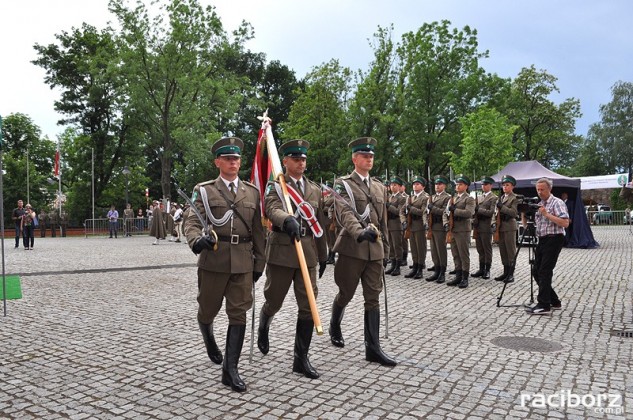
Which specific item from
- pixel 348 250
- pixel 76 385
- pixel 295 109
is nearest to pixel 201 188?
pixel 348 250

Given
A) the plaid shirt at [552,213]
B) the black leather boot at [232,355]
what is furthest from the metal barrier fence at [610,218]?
the black leather boot at [232,355]

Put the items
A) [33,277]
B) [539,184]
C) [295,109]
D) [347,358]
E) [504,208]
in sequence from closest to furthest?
[347,358]
[539,184]
[504,208]
[33,277]
[295,109]

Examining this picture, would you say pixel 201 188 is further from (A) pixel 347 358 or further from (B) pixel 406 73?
(B) pixel 406 73

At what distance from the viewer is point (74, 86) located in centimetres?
4244

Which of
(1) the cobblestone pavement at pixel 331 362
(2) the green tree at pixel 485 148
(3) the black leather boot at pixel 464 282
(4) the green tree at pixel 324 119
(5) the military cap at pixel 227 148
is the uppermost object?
(4) the green tree at pixel 324 119

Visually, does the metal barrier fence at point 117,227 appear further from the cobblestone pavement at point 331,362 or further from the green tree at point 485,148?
the cobblestone pavement at point 331,362

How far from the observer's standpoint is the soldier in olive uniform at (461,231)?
34.9 feet

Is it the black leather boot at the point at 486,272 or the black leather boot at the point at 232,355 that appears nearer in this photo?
the black leather boot at the point at 232,355

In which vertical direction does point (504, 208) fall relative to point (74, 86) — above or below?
below

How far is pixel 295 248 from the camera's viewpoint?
16.6 feet

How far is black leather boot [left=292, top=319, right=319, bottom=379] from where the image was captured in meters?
4.94

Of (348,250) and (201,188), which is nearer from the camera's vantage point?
(201,188)

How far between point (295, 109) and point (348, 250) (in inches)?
1445

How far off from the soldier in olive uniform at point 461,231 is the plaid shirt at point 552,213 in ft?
9.33
